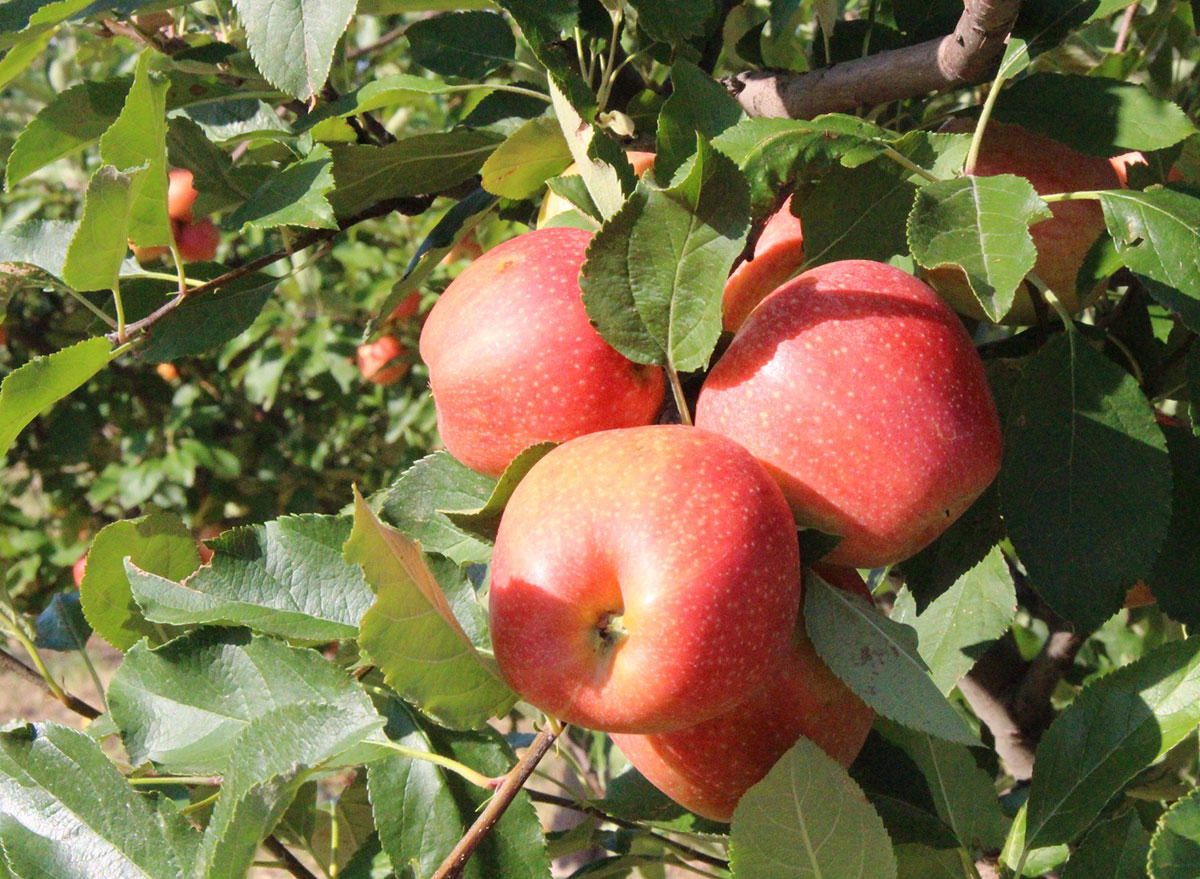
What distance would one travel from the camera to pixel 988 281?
0.71 m

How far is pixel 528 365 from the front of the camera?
0.79 meters

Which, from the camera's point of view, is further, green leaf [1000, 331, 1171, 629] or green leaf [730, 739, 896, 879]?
green leaf [1000, 331, 1171, 629]

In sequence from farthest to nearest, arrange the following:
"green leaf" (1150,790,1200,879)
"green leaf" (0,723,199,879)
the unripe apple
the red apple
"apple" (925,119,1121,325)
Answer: the unripe apple → the red apple → "apple" (925,119,1121,325) → "green leaf" (0,723,199,879) → "green leaf" (1150,790,1200,879)

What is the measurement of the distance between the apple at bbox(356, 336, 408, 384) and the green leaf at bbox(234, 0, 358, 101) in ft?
6.40

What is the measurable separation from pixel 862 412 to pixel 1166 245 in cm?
28

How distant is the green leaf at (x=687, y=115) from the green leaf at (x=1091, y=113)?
27cm

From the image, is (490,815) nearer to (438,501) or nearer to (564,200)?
(438,501)

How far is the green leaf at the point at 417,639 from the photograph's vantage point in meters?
0.67

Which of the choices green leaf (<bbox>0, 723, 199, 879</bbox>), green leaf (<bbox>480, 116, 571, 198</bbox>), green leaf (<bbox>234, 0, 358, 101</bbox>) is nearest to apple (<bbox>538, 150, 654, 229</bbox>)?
green leaf (<bbox>480, 116, 571, 198</bbox>)

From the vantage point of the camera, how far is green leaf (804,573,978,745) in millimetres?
702

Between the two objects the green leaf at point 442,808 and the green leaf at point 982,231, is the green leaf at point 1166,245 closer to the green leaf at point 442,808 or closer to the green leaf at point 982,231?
the green leaf at point 982,231

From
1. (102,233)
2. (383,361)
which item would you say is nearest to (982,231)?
(102,233)

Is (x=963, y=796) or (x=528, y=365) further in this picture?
(x=963, y=796)

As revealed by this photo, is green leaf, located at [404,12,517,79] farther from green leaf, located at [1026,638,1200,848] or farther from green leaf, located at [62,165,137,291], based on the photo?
green leaf, located at [1026,638,1200,848]
